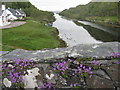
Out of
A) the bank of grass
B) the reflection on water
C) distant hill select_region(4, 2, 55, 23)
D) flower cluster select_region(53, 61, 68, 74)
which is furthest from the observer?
distant hill select_region(4, 2, 55, 23)

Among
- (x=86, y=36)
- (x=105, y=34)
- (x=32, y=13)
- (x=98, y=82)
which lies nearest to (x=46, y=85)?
(x=98, y=82)

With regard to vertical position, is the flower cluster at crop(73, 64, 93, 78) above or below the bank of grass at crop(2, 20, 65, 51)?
above

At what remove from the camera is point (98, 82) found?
2604 mm

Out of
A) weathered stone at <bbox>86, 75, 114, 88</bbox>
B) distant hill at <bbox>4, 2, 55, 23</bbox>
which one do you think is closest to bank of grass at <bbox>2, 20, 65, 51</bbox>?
weathered stone at <bbox>86, 75, 114, 88</bbox>

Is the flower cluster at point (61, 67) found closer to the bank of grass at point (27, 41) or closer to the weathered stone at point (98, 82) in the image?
the weathered stone at point (98, 82)

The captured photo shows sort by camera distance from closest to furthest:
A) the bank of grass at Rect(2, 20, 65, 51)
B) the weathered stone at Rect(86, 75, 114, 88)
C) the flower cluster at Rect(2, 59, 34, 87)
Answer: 1. the weathered stone at Rect(86, 75, 114, 88)
2. the flower cluster at Rect(2, 59, 34, 87)
3. the bank of grass at Rect(2, 20, 65, 51)

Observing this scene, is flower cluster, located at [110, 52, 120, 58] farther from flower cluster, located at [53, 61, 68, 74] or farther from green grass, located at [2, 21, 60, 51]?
green grass, located at [2, 21, 60, 51]

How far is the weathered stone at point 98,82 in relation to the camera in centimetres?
257

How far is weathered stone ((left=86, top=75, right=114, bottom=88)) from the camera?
2570mm

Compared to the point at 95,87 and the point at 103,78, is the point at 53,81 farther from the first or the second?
the point at 103,78

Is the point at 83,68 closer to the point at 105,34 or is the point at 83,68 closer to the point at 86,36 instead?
the point at 86,36

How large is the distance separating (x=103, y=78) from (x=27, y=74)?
154 cm

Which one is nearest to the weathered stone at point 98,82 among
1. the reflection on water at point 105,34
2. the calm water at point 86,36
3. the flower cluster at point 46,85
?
the flower cluster at point 46,85

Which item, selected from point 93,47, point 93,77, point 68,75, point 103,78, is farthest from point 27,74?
point 93,47
